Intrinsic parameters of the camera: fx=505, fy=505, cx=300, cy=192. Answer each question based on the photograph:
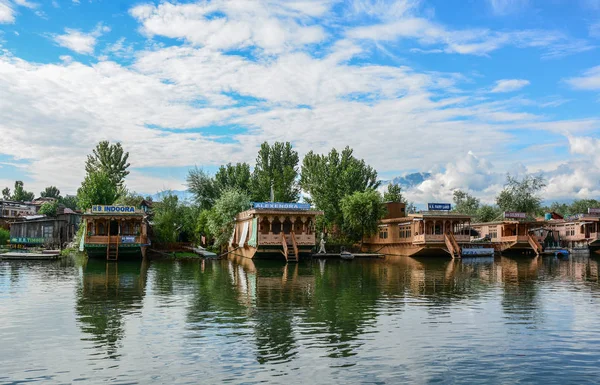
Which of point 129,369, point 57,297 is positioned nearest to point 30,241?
point 57,297

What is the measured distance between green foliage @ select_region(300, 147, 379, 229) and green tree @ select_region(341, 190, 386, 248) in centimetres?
494

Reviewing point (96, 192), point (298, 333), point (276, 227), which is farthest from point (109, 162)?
point (298, 333)

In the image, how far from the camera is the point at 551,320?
717 inches

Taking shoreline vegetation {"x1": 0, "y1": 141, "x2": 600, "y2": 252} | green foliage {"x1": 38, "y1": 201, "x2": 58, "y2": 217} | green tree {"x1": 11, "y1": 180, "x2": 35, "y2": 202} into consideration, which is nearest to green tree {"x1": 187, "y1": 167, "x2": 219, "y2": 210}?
shoreline vegetation {"x1": 0, "y1": 141, "x2": 600, "y2": 252}

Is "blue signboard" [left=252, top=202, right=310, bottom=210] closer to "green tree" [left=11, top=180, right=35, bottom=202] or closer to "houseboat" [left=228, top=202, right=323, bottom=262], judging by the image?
"houseboat" [left=228, top=202, right=323, bottom=262]

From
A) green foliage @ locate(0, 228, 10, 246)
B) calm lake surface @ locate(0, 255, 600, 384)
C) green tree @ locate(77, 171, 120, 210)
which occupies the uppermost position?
green tree @ locate(77, 171, 120, 210)

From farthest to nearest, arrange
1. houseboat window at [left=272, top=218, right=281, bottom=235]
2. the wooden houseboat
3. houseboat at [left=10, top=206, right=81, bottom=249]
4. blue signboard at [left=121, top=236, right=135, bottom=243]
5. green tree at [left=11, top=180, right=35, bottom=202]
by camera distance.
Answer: green tree at [left=11, top=180, right=35, bottom=202] → houseboat at [left=10, top=206, right=81, bottom=249] → the wooden houseboat → houseboat window at [left=272, top=218, right=281, bottom=235] → blue signboard at [left=121, top=236, right=135, bottom=243]

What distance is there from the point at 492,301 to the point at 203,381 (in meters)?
15.6

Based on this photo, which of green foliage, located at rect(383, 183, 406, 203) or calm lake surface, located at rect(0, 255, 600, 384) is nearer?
calm lake surface, located at rect(0, 255, 600, 384)

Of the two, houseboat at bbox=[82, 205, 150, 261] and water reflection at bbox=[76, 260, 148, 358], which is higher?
houseboat at bbox=[82, 205, 150, 261]

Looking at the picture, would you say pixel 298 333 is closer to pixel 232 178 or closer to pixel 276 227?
pixel 276 227

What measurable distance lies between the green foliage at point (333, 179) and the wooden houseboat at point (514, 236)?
20029 mm

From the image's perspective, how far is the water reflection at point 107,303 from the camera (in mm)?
15305

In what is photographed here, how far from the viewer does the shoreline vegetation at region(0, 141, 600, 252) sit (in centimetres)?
6341
